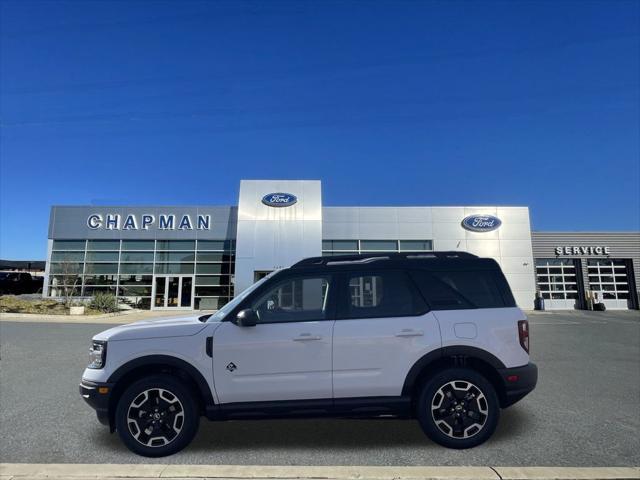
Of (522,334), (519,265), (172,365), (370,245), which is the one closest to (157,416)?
(172,365)

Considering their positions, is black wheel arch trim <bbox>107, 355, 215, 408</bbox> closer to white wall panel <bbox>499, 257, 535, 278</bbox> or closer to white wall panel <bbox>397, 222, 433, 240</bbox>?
white wall panel <bbox>397, 222, 433, 240</bbox>

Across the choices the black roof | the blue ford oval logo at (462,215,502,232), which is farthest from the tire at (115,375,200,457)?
the blue ford oval logo at (462,215,502,232)

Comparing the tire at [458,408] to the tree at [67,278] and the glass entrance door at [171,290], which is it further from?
the tree at [67,278]

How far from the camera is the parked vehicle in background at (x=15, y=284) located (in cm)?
2989

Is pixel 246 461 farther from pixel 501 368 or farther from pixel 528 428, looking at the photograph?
pixel 528 428

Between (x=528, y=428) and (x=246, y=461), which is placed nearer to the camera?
(x=246, y=461)

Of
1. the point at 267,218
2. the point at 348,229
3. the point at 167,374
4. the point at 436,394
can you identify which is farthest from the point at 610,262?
the point at 167,374

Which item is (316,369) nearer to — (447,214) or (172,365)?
(172,365)

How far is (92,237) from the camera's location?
26234 mm

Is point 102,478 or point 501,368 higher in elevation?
point 501,368

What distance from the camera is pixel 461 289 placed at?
4242 mm

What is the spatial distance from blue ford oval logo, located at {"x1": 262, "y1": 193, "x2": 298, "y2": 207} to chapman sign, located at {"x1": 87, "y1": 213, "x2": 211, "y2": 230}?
471 cm

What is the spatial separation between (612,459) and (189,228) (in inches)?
1008

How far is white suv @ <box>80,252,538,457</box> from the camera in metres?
3.87
